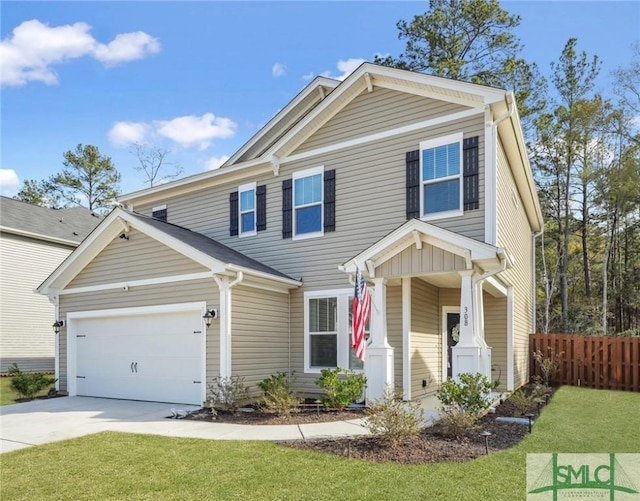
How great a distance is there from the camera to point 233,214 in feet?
41.4

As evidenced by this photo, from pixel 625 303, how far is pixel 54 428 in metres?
25.8

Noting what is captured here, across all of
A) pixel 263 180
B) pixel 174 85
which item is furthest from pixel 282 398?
pixel 174 85

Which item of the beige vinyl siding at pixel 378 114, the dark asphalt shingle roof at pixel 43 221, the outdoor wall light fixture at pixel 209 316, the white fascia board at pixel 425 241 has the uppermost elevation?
the beige vinyl siding at pixel 378 114

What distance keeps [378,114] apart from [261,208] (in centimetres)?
363

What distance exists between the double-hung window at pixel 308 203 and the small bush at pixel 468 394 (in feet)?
15.8

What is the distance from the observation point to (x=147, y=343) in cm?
1081

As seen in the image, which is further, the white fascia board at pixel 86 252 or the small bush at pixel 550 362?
the small bush at pixel 550 362

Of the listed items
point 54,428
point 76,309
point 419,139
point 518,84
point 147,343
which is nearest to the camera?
point 54,428

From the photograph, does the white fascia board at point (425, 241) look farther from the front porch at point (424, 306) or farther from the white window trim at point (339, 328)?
the white window trim at point (339, 328)

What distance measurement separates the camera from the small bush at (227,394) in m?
8.95

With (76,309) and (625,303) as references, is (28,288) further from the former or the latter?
(625,303)

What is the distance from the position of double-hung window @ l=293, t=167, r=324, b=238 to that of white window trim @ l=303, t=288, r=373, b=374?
139cm

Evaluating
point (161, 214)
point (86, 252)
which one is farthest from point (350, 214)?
point (86, 252)

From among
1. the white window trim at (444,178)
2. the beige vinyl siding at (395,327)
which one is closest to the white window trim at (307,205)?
the beige vinyl siding at (395,327)
